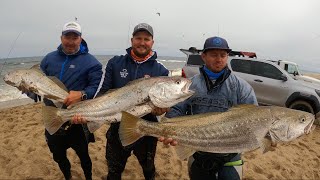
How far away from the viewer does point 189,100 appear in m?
3.58

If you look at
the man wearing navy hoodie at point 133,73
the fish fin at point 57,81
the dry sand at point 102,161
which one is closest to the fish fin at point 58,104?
the fish fin at point 57,81

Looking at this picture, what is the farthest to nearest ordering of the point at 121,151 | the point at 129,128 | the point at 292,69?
the point at 292,69 < the point at 121,151 < the point at 129,128

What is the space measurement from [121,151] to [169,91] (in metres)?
1.31

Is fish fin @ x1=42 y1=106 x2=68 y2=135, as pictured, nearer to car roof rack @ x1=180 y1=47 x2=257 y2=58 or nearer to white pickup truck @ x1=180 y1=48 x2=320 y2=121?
white pickup truck @ x1=180 y1=48 x2=320 y2=121

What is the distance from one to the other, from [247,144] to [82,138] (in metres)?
2.60

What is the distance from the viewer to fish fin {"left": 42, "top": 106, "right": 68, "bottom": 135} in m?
3.88

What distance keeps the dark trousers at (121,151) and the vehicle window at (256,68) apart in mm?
8407

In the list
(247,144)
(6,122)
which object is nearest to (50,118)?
(247,144)

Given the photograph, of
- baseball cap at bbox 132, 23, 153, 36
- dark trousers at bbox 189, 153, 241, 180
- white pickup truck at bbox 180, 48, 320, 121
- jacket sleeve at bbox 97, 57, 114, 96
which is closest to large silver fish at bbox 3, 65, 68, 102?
jacket sleeve at bbox 97, 57, 114, 96

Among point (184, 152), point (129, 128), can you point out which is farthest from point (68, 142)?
point (184, 152)

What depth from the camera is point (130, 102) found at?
3.55m

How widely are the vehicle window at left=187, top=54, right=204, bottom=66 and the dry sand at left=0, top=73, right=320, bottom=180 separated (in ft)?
17.9

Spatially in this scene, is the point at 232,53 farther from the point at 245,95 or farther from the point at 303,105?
the point at 245,95

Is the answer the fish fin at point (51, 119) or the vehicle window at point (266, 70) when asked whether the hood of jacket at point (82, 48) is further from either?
the vehicle window at point (266, 70)
